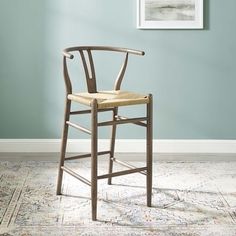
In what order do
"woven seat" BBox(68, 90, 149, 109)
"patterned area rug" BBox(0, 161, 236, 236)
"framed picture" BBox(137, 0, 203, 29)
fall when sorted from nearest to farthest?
"patterned area rug" BBox(0, 161, 236, 236) → "woven seat" BBox(68, 90, 149, 109) → "framed picture" BBox(137, 0, 203, 29)

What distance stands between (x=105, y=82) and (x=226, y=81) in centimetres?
88

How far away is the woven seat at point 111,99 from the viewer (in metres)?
2.43

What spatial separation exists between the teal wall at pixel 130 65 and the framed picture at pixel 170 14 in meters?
0.05

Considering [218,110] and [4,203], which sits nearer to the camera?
[4,203]

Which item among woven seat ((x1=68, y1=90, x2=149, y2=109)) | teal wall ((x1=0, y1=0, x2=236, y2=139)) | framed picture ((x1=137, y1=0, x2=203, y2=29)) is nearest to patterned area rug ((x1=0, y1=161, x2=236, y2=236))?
teal wall ((x1=0, y1=0, x2=236, y2=139))

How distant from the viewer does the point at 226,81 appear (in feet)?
11.7

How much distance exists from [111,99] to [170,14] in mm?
1210

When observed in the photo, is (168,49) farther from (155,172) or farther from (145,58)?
(155,172)

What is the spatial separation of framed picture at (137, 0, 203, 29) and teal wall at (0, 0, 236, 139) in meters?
0.05

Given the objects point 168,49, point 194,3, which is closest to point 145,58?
point 168,49

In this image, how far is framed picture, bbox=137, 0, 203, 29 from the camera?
3447 millimetres

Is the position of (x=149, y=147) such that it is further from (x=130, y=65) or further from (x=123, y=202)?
(x=130, y=65)

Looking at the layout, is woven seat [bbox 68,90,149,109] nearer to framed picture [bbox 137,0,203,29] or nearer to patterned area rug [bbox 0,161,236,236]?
patterned area rug [bbox 0,161,236,236]

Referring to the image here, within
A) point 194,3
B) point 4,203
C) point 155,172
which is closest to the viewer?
point 4,203
